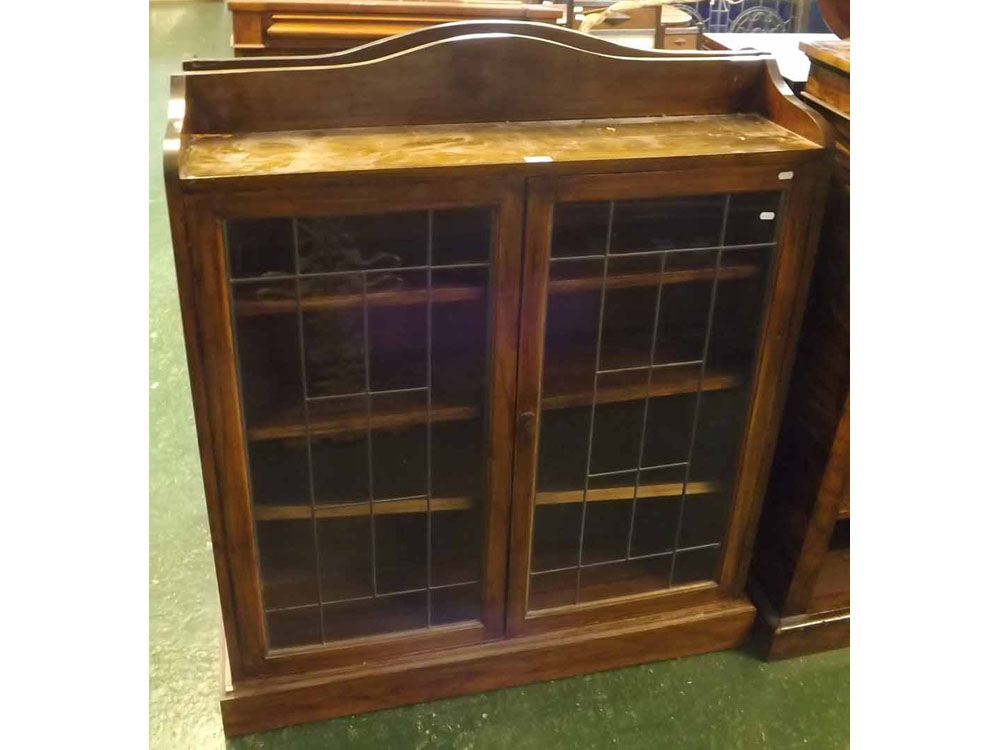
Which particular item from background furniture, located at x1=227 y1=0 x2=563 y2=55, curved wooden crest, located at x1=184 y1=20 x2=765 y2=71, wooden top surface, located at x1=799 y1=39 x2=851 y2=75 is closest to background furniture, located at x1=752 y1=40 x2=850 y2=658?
wooden top surface, located at x1=799 y1=39 x2=851 y2=75

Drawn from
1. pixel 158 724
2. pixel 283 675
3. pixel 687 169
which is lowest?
pixel 158 724

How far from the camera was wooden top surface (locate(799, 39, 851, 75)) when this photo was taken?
49.4 inches

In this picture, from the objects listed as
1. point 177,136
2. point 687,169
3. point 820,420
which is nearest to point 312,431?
point 177,136

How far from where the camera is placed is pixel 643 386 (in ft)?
4.49

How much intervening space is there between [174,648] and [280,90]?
1.08m

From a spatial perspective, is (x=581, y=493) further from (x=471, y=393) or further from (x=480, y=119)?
(x=480, y=119)

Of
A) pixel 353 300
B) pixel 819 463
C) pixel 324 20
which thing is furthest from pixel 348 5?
pixel 819 463

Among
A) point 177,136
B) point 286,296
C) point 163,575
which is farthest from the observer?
point 163,575

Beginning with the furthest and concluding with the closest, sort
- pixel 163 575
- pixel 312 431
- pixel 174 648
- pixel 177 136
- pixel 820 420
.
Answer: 1. pixel 163 575
2. pixel 174 648
3. pixel 820 420
4. pixel 312 431
5. pixel 177 136

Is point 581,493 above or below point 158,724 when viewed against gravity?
above

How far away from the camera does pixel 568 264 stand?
1.25 m

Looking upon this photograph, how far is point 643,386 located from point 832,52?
58 centimetres

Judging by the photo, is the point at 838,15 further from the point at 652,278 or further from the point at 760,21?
the point at 760,21

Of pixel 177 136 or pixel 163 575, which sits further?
pixel 163 575
